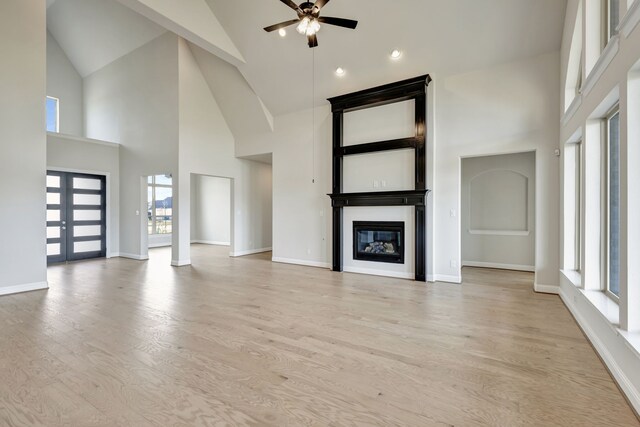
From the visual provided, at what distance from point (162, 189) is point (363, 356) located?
1058cm

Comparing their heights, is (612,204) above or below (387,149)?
below

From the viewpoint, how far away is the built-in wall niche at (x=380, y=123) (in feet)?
18.3

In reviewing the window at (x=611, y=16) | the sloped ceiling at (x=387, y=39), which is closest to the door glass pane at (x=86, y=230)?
the sloped ceiling at (x=387, y=39)

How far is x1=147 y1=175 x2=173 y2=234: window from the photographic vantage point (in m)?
10.8

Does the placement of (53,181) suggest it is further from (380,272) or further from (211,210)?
(380,272)

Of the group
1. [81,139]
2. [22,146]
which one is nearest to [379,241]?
[22,146]

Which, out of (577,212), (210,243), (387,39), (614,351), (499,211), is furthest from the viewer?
(210,243)

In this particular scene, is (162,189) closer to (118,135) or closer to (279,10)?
(118,135)

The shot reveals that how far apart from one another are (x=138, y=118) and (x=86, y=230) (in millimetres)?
3094

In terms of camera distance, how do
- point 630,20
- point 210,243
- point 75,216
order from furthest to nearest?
1. point 210,243
2. point 75,216
3. point 630,20

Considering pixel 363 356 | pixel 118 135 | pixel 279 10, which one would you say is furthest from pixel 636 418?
pixel 118 135

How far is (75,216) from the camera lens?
755 centimetres

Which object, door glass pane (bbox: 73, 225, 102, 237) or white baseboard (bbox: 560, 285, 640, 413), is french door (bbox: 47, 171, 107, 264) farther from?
white baseboard (bbox: 560, 285, 640, 413)

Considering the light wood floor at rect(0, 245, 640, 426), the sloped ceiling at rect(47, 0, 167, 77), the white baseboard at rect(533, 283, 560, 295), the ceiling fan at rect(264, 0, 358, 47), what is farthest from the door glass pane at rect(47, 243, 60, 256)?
the white baseboard at rect(533, 283, 560, 295)
